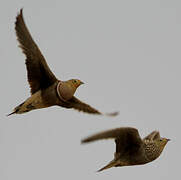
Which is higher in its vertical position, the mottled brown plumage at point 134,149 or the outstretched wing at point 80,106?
the outstretched wing at point 80,106

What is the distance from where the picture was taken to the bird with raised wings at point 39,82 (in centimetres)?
785

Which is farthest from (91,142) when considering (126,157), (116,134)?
(126,157)

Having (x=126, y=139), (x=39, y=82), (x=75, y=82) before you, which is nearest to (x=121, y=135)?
(x=126, y=139)

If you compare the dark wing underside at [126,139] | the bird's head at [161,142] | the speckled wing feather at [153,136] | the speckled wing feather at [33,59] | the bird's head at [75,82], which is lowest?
the bird's head at [161,142]

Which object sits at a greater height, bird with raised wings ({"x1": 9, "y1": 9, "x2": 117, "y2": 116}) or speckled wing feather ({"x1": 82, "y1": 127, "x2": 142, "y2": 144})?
bird with raised wings ({"x1": 9, "y1": 9, "x2": 117, "y2": 116})

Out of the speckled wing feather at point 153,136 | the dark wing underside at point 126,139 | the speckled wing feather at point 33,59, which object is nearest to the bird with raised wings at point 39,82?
the speckled wing feather at point 33,59

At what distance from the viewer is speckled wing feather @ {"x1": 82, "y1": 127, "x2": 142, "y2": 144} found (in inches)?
209

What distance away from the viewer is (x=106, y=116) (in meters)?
7.79

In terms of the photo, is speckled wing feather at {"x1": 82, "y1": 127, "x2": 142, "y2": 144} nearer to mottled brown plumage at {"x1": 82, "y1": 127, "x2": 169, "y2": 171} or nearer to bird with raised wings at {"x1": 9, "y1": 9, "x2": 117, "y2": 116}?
mottled brown plumage at {"x1": 82, "y1": 127, "x2": 169, "y2": 171}

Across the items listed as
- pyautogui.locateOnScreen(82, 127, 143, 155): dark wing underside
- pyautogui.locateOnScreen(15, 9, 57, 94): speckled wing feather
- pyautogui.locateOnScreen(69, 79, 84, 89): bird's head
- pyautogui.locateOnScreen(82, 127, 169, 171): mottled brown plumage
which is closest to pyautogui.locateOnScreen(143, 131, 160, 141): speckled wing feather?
pyautogui.locateOnScreen(82, 127, 169, 171): mottled brown plumage

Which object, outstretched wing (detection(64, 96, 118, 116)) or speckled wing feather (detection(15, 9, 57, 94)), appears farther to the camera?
outstretched wing (detection(64, 96, 118, 116))

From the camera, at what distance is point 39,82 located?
8070 millimetres

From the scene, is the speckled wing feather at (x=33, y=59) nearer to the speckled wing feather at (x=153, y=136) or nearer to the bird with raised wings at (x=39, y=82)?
the bird with raised wings at (x=39, y=82)

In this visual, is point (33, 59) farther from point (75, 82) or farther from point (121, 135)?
point (121, 135)
